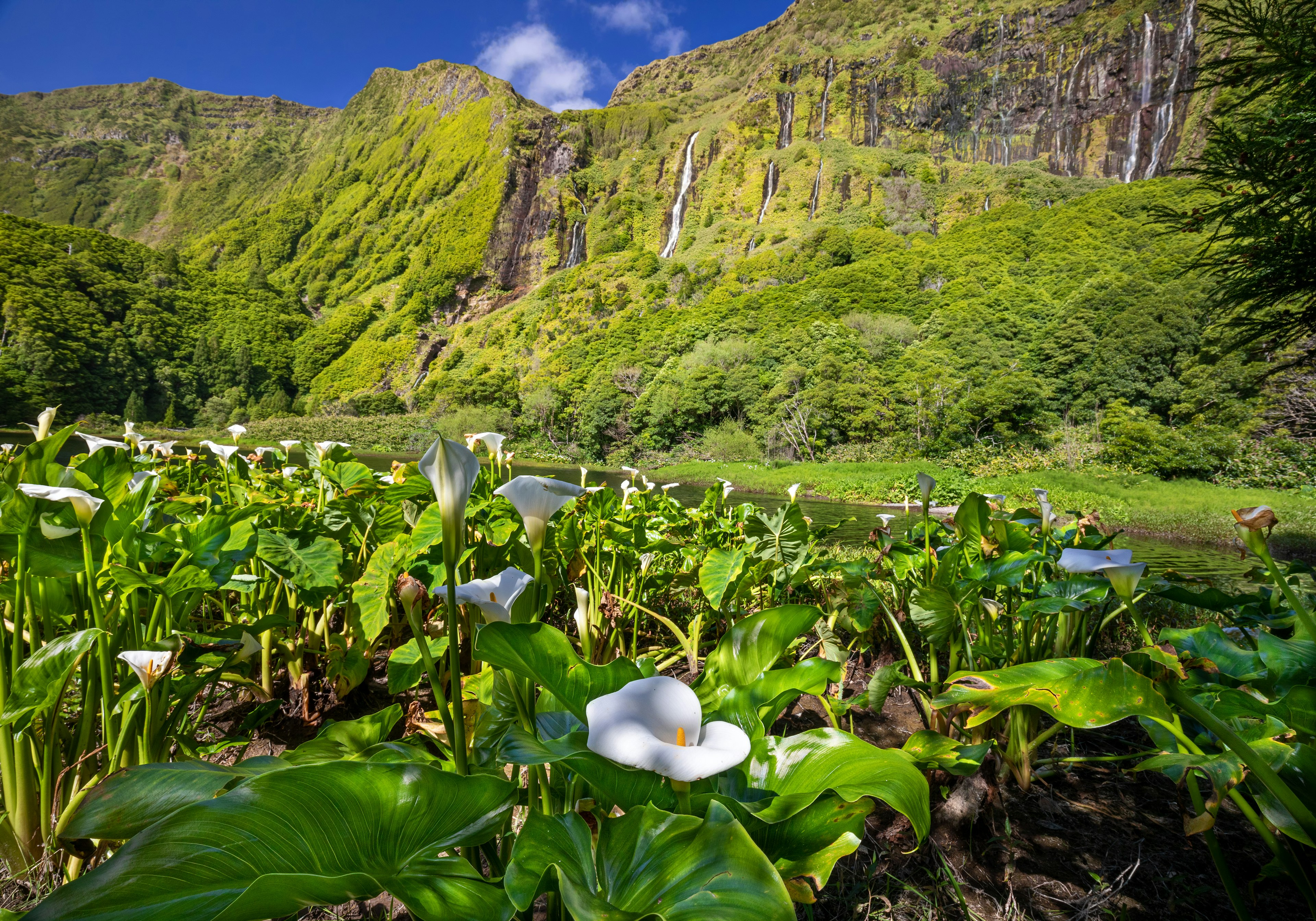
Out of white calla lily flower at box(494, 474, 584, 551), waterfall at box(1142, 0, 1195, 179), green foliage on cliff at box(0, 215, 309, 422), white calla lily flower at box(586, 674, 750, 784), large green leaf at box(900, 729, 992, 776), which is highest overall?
waterfall at box(1142, 0, 1195, 179)

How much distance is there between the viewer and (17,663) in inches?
37.7

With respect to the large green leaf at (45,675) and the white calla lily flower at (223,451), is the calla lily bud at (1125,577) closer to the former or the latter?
the large green leaf at (45,675)

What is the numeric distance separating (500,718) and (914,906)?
78cm

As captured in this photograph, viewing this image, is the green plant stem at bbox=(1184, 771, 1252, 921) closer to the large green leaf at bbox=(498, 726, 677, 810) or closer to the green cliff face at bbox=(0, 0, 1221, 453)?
the large green leaf at bbox=(498, 726, 677, 810)

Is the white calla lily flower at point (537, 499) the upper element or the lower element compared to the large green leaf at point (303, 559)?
upper

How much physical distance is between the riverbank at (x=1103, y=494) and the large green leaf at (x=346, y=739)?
5452 millimetres

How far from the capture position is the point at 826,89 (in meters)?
52.7

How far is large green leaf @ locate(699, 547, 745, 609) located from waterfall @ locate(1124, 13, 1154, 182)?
52268 millimetres

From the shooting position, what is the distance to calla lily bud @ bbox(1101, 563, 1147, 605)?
896 millimetres

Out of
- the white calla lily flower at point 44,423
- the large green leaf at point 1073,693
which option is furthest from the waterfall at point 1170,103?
the white calla lily flower at point 44,423

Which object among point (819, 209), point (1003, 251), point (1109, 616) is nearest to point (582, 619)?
point (1109, 616)

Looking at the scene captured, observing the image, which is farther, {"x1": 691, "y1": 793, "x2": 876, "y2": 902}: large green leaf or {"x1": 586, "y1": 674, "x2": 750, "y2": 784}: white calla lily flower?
{"x1": 691, "y1": 793, "x2": 876, "y2": 902}: large green leaf

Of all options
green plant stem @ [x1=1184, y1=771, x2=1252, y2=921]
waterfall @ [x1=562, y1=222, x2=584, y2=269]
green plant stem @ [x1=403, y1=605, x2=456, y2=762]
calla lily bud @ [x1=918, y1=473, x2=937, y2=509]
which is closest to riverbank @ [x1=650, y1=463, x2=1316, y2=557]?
calla lily bud @ [x1=918, y1=473, x2=937, y2=509]

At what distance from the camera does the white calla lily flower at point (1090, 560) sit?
2.97 ft
